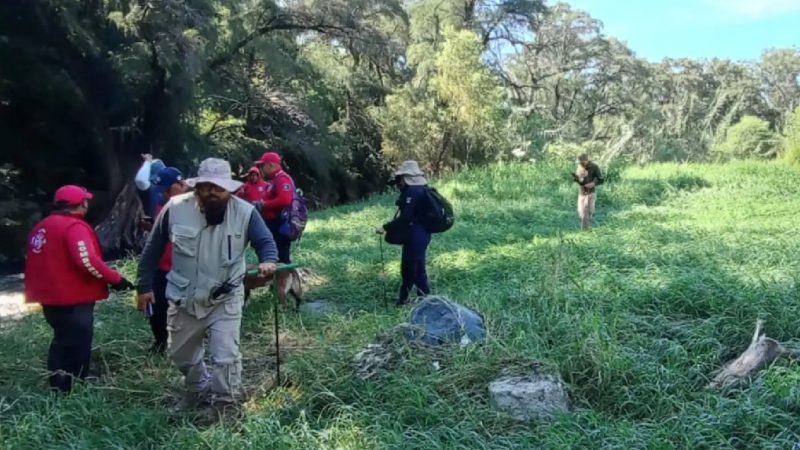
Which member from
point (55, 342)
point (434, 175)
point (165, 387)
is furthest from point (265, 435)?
point (434, 175)

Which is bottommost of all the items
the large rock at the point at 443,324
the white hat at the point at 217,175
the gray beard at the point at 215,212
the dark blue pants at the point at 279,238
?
the large rock at the point at 443,324

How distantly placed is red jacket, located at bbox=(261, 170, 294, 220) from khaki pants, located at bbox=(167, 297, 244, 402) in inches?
78.7

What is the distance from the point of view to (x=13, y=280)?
984 cm

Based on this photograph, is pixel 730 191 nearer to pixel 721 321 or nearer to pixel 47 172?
pixel 721 321

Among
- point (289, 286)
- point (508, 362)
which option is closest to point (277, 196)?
point (289, 286)

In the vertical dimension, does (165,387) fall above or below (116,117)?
below

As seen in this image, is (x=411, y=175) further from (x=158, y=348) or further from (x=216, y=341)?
(x=216, y=341)

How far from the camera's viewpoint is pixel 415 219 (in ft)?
21.2

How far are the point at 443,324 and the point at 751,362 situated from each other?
6.14 feet

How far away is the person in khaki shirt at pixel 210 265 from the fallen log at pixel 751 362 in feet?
8.61

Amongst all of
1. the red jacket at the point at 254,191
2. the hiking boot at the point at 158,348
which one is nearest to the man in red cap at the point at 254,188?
the red jacket at the point at 254,191

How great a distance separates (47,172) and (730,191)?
551 inches

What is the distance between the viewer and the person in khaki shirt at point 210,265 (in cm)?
407

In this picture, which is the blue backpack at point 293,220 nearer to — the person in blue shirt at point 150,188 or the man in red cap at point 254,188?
the man in red cap at point 254,188
